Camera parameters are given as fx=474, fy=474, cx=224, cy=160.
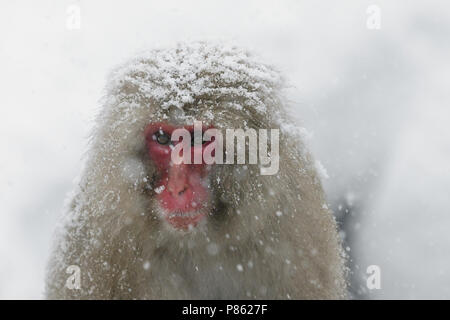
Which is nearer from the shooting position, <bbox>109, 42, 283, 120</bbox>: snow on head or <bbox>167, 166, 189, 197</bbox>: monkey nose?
<bbox>167, 166, 189, 197</bbox>: monkey nose

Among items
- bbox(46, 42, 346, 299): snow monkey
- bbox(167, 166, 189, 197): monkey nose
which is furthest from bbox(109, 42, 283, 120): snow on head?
bbox(167, 166, 189, 197): monkey nose

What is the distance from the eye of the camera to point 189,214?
1564mm

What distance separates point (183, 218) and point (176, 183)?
13 centimetres

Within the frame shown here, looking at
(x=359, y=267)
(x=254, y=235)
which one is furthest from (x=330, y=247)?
(x=359, y=267)

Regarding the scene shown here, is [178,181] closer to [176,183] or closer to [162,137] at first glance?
[176,183]

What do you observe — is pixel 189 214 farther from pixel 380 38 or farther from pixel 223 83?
pixel 380 38

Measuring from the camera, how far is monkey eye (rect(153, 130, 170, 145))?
5.24 ft

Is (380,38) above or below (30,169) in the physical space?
above

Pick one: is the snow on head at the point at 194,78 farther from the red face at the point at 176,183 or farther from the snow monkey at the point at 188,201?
the red face at the point at 176,183

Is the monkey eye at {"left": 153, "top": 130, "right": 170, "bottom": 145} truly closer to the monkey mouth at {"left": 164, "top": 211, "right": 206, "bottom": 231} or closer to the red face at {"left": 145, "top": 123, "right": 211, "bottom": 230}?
the red face at {"left": 145, "top": 123, "right": 211, "bottom": 230}

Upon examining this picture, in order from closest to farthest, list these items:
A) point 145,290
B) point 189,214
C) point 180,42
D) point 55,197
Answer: point 189,214
point 145,290
point 180,42
point 55,197

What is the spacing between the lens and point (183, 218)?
61.4 inches

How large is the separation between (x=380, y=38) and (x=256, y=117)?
8.19 feet

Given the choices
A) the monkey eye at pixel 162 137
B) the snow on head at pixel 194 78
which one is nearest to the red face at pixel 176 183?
the monkey eye at pixel 162 137
